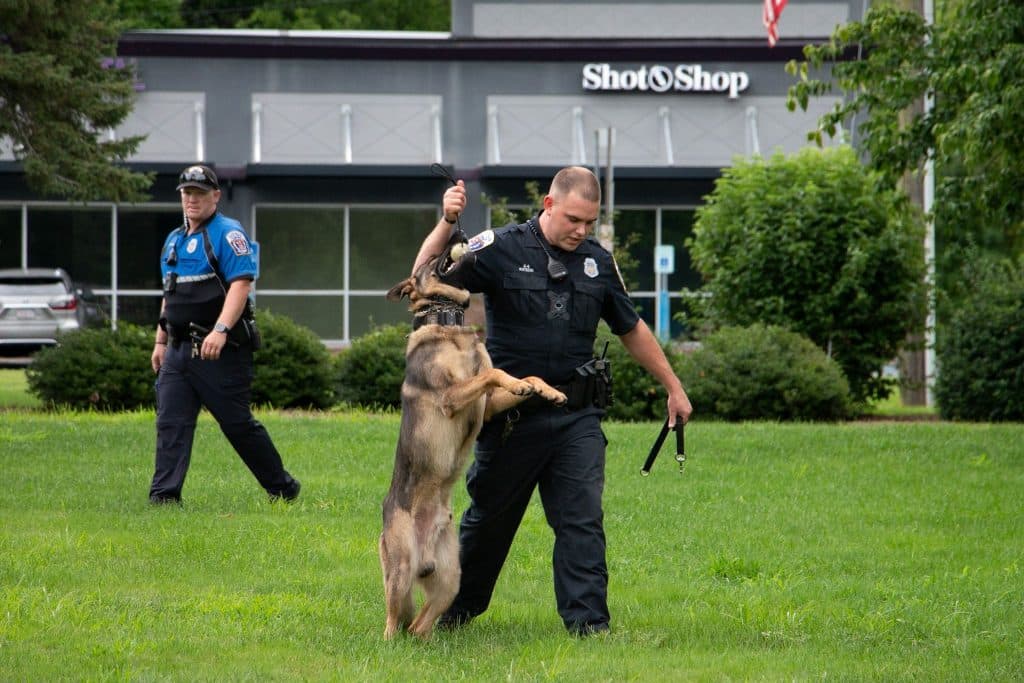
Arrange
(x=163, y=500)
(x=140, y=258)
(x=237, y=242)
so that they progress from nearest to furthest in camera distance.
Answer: (x=237, y=242) → (x=163, y=500) → (x=140, y=258)

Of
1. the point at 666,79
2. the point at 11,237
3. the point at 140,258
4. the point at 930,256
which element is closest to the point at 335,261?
the point at 140,258

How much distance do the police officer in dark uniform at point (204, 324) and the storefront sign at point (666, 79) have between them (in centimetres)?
2356

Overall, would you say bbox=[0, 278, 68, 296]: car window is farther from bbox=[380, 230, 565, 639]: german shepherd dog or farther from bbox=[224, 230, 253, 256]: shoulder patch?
bbox=[380, 230, 565, 639]: german shepherd dog

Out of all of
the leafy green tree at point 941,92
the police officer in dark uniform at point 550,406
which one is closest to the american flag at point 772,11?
the leafy green tree at point 941,92

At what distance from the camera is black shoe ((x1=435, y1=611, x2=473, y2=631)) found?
20.3ft

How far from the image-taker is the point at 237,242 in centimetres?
903

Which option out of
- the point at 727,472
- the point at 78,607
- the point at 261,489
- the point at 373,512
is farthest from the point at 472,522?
the point at 727,472

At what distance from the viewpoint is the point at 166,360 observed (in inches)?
363

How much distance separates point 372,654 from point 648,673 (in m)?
1.13

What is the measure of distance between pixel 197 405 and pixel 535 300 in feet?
13.3

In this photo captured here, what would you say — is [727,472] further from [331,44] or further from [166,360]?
[331,44]

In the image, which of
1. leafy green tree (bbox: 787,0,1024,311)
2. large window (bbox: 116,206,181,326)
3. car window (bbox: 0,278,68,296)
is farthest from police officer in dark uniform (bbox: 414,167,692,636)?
large window (bbox: 116,206,181,326)

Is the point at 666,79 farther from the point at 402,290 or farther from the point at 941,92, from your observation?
the point at 402,290

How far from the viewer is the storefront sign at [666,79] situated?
104 feet
